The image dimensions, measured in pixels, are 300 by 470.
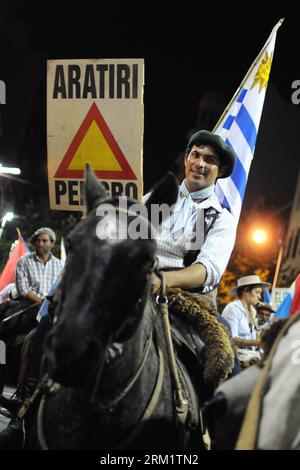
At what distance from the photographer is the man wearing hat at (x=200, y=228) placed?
495 centimetres

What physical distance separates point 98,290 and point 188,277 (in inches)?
67.0

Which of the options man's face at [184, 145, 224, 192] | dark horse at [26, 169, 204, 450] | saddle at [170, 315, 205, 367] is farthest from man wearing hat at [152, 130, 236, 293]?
dark horse at [26, 169, 204, 450]

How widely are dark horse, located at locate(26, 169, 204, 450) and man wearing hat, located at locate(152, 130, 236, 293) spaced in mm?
761

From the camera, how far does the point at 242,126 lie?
8234mm

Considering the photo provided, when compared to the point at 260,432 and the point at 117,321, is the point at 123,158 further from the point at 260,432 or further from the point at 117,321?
the point at 260,432

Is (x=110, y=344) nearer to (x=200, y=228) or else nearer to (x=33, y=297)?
(x=200, y=228)

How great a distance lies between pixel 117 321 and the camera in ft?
10.5

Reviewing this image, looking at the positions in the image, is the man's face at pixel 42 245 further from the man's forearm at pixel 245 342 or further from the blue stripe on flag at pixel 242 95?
the blue stripe on flag at pixel 242 95

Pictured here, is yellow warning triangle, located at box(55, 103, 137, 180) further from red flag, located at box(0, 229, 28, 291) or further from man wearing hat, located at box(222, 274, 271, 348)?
red flag, located at box(0, 229, 28, 291)

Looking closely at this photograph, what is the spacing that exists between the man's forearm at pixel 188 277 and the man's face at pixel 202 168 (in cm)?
95

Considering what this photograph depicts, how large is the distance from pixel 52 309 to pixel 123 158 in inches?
64.7

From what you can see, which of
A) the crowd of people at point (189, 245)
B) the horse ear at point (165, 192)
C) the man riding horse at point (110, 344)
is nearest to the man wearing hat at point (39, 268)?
the crowd of people at point (189, 245)

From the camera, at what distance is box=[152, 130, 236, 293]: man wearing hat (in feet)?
16.2

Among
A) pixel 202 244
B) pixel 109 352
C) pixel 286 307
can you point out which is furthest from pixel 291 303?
pixel 109 352
